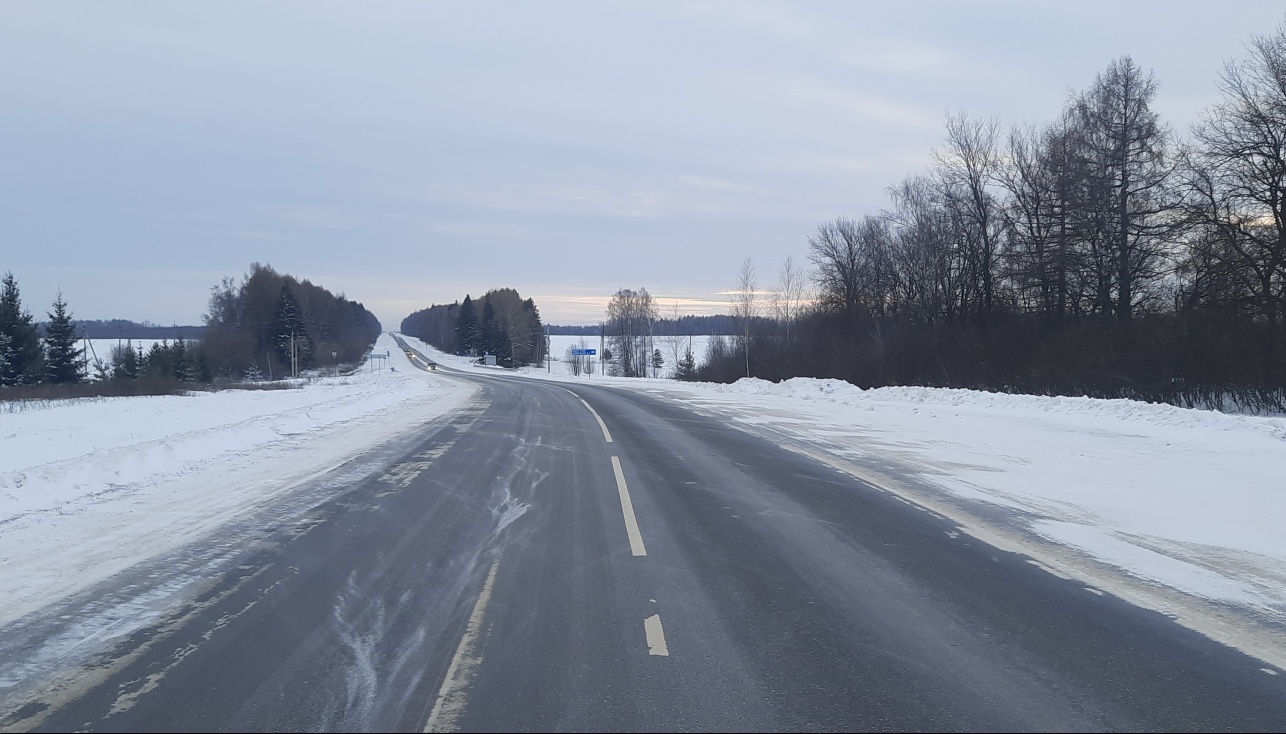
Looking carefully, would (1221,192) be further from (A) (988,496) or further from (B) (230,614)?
(B) (230,614)

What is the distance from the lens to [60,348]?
187ft

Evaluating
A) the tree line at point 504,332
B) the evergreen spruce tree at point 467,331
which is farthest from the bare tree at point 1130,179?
the evergreen spruce tree at point 467,331

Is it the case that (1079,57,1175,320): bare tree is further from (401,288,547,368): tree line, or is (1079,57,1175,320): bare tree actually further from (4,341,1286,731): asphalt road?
(401,288,547,368): tree line

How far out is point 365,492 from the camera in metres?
10.2

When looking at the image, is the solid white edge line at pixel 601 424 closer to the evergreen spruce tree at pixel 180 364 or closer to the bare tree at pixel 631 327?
the evergreen spruce tree at pixel 180 364

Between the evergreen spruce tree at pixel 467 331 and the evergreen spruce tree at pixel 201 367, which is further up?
the evergreen spruce tree at pixel 467 331

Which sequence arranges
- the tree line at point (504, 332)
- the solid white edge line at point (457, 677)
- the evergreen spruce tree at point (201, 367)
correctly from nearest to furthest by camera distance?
the solid white edge line at point (457, 677) → the evergreen spruce tree at point (201, 367) → the tree line at point (504, 332)

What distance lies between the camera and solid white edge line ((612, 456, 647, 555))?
732cm

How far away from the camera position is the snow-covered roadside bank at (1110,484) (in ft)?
20.6

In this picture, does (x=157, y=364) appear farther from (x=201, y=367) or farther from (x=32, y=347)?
(x=32, y=347)

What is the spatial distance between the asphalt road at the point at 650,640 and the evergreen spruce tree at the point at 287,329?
306 feet

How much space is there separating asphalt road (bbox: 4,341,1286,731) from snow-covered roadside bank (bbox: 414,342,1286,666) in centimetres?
67

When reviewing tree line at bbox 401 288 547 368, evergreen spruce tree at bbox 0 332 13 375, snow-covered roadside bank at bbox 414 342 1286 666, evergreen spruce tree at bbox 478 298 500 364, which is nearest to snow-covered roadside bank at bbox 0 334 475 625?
snow-covered roadside bank at bbox 414 342 1286 666

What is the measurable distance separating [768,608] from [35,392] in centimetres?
4429
